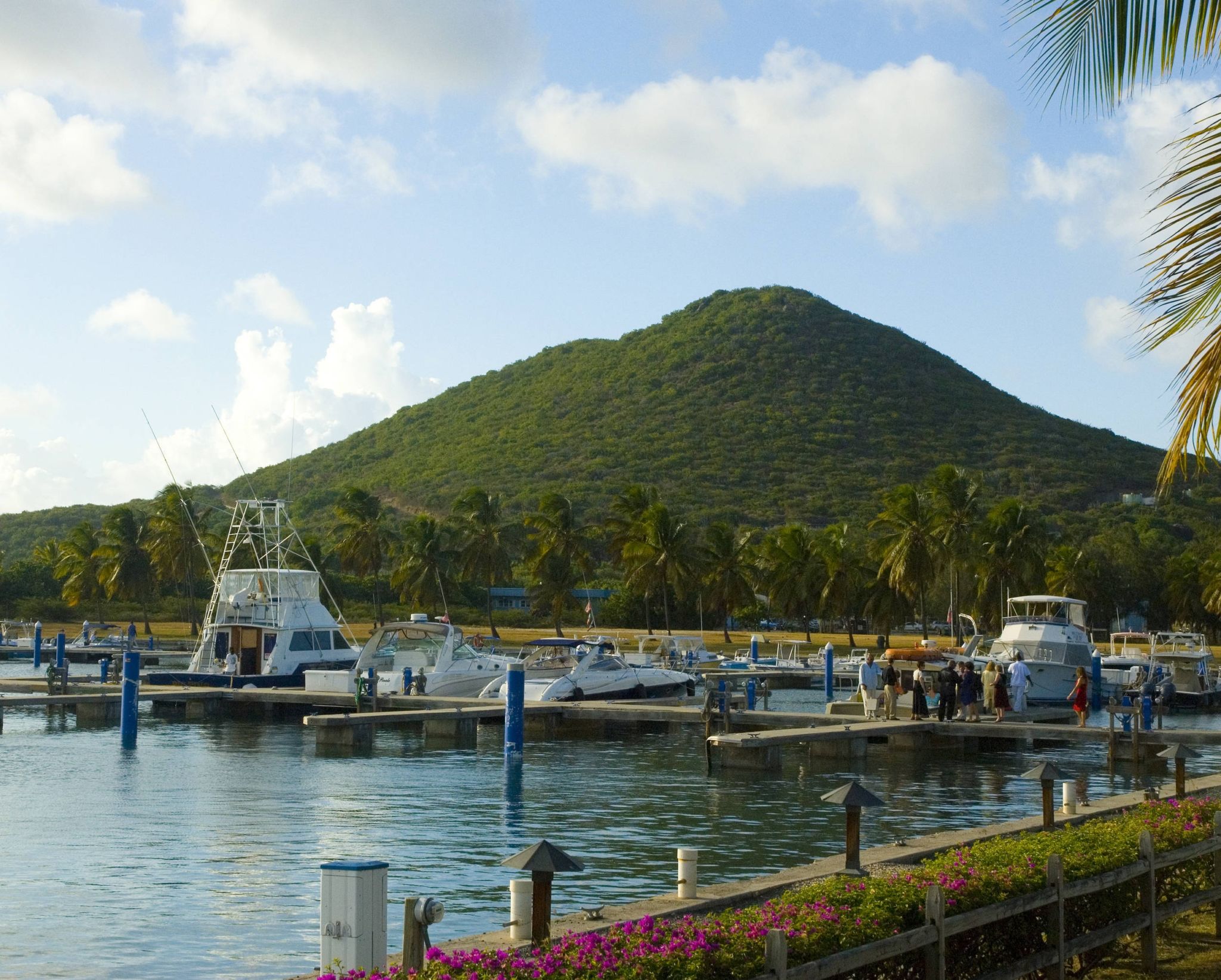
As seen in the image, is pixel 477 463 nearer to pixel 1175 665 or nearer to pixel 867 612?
pixel 867 612

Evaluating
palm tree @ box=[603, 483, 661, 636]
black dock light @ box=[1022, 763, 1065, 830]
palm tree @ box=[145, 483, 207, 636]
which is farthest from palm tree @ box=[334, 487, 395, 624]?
black dock light @ box=[1022, 763, 1065, 830]

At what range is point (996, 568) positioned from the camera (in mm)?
74375

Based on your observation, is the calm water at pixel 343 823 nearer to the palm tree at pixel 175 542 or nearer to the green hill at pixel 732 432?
the palm tree at pixel 175 542

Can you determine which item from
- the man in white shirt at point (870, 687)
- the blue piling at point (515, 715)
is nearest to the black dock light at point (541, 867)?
the blue piling at point (515, 715)

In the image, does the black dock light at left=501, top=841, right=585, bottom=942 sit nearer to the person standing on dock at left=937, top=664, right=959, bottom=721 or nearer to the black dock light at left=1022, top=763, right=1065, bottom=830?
the black dock light at left=1022, top=763, right=1065, bottom=830

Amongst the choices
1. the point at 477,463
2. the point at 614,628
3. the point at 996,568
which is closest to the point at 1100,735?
the point at 996,568

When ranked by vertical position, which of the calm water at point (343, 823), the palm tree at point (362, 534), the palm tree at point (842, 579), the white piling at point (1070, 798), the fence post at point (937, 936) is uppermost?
the palm tree at point (362, 534)

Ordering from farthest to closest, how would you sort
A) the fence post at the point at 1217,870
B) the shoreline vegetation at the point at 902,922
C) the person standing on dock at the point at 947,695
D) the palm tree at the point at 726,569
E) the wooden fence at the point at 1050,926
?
the palm tree at the point at 726,569, the person standing on dock at the point at 947,695, the fence post at the point at 1217,870, the wooden fence at the point at 1050,926, the shoreline vegetation at the point at 902,922

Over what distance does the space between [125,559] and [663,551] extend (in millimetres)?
37116

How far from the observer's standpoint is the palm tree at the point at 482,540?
86.8 m

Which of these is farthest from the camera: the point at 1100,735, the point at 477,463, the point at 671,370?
the point at 671,370

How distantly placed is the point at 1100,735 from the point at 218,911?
21.1 meters

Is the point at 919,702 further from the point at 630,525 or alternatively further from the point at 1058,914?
the point at 630,525

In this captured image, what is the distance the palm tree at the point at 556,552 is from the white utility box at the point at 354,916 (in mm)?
74619
